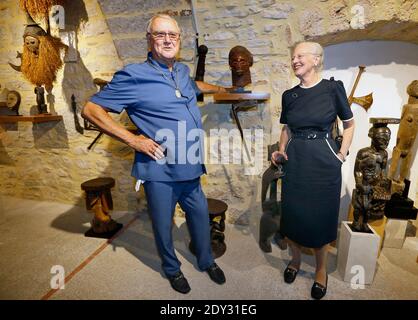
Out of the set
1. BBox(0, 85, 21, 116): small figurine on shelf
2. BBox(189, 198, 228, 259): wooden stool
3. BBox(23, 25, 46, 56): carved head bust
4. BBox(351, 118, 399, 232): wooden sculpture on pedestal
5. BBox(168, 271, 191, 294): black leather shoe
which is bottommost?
BBox(168, 271, 191, 294): black leather shoe

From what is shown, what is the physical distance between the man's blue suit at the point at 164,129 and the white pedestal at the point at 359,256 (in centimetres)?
108

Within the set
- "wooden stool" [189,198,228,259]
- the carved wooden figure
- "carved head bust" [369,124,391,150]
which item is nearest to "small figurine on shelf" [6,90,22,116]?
"wooden stool" [189,198,228,259]

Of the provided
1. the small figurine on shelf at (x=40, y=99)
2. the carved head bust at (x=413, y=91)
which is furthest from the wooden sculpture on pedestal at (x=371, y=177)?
the small figurine on shelf at (x=40, y=99)

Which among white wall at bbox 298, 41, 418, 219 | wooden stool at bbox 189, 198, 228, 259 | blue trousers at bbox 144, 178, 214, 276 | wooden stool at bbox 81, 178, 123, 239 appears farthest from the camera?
wooden stool at bbox 81, 178, 123, 239

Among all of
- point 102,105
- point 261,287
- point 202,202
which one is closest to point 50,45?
point 102,105

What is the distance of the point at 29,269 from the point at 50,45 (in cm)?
230

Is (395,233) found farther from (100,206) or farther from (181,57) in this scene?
(100,206)

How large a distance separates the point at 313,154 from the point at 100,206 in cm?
208

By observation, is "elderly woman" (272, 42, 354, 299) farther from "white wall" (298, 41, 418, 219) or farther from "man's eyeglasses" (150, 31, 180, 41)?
"white wall" (298, 41, 418, 219)

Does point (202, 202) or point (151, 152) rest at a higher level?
point (151, 152)

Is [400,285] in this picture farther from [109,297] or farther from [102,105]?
[102,105]

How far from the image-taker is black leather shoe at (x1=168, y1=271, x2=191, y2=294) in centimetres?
189

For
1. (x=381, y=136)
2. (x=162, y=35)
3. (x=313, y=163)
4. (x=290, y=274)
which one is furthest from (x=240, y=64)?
(x=290, y=274)
